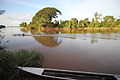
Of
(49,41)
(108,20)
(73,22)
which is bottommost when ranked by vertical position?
(49,41)

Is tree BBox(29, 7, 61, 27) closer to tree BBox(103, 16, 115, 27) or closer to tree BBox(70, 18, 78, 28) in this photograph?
tree BBox(70, 18, 78, 28)

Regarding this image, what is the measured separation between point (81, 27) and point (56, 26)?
28.9ft

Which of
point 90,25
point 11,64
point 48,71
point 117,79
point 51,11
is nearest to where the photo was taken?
point 117,79

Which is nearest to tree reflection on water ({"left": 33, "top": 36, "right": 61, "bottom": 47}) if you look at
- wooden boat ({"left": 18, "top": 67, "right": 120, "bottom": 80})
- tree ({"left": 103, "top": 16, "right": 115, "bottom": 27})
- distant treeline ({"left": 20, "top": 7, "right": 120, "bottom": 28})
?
wooden boat ({"left": 18, "top": 67, "right": 120, "bottom": 80})

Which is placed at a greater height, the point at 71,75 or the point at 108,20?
the point at 108,20

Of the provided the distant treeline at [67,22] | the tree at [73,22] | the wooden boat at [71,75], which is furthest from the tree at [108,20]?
the wooden boat at [71,75]

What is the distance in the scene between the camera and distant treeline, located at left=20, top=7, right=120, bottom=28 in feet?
109

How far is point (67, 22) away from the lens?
37219mm

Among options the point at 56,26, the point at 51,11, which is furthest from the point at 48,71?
the point at 56,26

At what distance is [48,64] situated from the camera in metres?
4.19

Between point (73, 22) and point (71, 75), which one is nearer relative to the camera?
point (71, 75)

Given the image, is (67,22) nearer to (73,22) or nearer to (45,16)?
(73,22)

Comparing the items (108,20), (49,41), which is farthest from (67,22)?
(49,41)

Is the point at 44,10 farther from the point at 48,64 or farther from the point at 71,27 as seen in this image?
the point at 48,64
